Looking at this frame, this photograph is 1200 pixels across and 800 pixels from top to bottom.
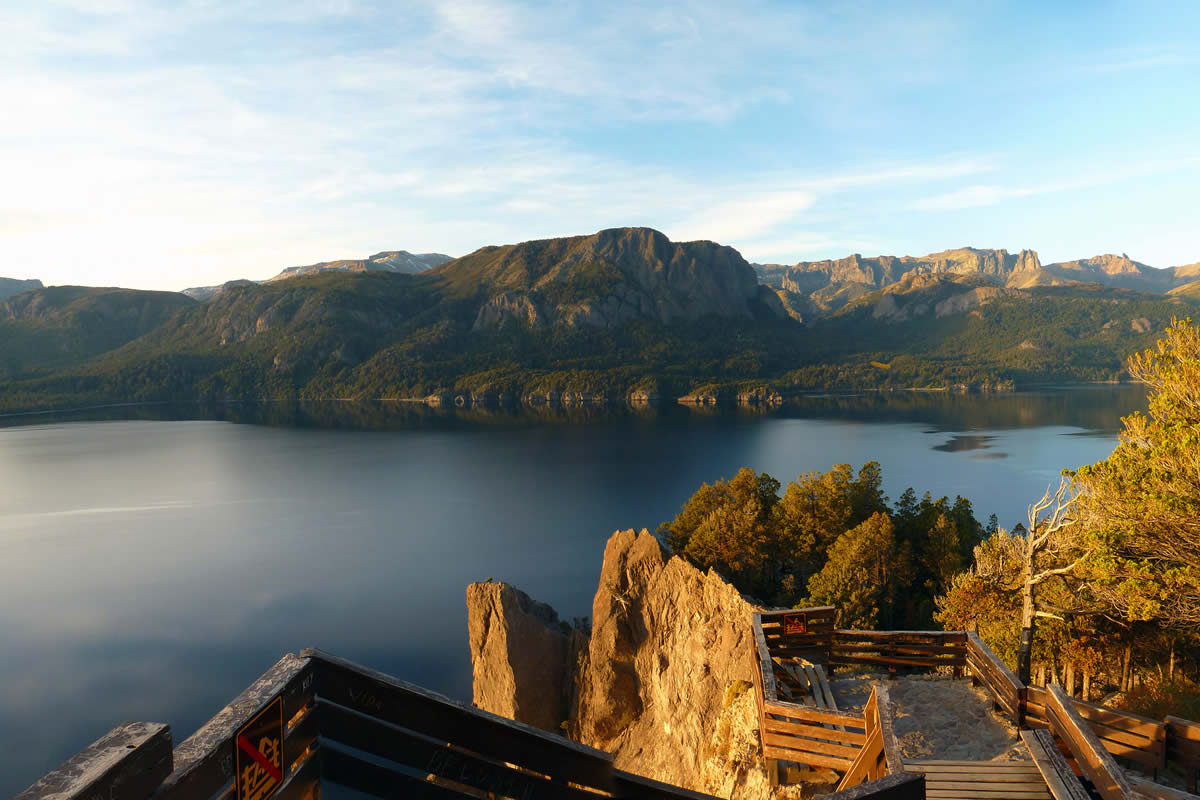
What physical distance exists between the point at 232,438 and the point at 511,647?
15189 cm

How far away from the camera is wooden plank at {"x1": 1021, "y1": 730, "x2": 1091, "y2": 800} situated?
26.0 feet

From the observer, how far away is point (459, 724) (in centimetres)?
316

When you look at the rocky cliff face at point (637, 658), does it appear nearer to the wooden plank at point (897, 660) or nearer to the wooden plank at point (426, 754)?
the wooden plank at point (897, 660)

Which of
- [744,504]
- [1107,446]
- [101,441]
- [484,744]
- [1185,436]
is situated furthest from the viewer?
[101,441]

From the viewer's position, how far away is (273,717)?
278cm

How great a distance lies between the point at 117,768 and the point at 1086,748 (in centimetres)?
1041

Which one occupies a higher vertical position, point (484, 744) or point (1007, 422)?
point (484, 744)

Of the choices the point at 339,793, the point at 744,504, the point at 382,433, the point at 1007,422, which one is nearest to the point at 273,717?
the point at 339,793

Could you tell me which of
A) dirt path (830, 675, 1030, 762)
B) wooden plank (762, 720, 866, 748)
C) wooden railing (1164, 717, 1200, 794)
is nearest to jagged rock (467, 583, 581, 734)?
dirt path (830, 675, 1030, 762)

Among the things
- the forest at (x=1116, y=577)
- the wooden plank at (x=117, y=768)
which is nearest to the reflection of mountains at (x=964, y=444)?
the forest at (x=1116, y=577)

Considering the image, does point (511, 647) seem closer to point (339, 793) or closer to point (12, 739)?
point (12, 739)

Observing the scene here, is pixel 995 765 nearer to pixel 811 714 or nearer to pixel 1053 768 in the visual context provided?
pixel 1053 768

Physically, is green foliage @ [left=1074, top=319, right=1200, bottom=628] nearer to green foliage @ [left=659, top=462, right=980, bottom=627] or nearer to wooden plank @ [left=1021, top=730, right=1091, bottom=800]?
wooden plank @ [left=1021, top=730, right=1091, bottom=800]

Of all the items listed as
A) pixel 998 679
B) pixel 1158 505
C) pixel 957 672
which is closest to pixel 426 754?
pixel 998 679
